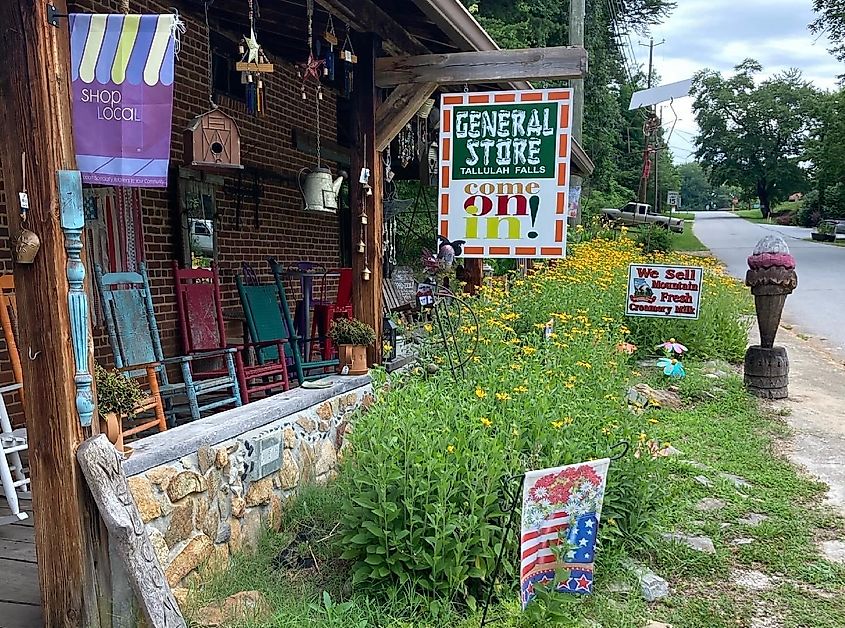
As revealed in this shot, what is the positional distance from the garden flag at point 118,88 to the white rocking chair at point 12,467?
1.40 m

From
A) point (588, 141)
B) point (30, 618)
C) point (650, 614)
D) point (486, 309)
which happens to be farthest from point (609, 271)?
point (588, 141)

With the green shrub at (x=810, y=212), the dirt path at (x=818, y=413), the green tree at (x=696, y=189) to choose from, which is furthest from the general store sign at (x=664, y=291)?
the green tree at (x=696, y=189)

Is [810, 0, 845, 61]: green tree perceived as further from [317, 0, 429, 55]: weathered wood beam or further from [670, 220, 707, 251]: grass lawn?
[317, 0, 429, 55]: weathered wood beam

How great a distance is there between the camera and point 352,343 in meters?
4.25

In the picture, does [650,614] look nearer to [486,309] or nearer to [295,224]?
[486,309]

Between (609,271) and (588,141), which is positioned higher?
(588,141)

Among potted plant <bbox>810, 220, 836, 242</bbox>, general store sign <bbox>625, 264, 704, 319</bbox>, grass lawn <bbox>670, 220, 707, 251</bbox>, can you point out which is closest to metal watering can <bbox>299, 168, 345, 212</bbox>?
general store sign <bbox>625, 264, 704, 319</bbox>

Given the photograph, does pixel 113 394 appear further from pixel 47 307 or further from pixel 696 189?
pixel 696 189

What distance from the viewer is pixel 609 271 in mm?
8898

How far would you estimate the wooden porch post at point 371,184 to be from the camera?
437 centimetres

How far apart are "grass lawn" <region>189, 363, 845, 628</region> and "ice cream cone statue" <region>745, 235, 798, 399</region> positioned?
1.97 m

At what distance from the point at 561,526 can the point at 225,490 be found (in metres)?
1.47

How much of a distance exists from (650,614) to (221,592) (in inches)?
73.5

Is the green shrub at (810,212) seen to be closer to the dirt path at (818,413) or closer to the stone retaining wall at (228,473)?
the dirt path at (818,413)
